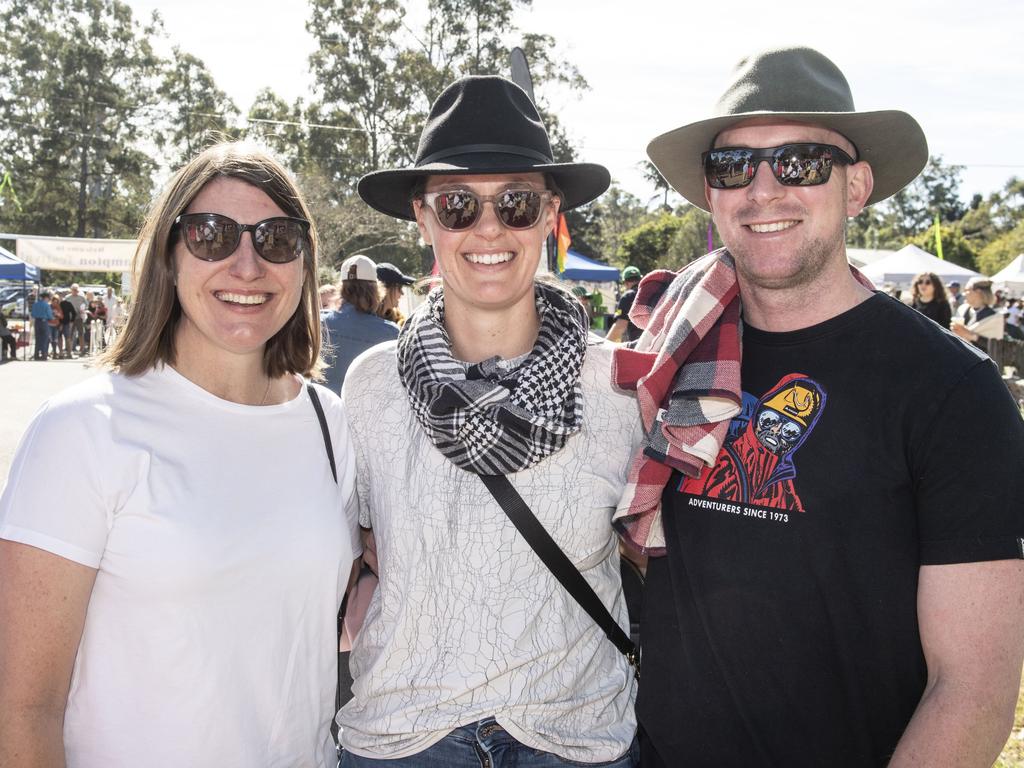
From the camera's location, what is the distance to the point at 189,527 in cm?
184

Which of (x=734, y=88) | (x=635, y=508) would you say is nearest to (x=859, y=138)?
(x=734, y=88)

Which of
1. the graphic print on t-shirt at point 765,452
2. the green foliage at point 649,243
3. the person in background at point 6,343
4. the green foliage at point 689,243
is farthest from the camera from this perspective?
the green foliage at point 649,243

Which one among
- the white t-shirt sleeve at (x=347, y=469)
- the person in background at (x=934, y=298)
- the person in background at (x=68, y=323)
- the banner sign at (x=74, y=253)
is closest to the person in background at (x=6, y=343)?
the person in background at (x=68, y=323)

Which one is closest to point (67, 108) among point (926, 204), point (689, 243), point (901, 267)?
point (689, 243)

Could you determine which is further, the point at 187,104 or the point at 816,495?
the point at 187,104

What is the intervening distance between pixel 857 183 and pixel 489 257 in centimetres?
103

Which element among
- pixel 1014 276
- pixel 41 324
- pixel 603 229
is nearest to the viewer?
pixel 41 324

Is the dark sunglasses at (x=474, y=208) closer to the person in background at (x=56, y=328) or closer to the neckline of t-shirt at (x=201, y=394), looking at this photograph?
the neckline of t-shirt at (x=201, y=394)

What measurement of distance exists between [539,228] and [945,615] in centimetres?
145

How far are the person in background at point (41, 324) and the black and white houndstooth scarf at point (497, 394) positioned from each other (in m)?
23.0

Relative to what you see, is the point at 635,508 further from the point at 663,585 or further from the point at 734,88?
the point at 734,88

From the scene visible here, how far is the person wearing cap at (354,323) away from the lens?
6.00 m

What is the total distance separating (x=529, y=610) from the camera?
211 centimetres

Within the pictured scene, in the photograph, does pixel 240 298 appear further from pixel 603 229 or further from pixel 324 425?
pixel 603 229
